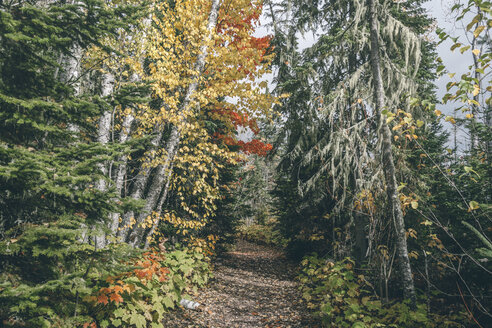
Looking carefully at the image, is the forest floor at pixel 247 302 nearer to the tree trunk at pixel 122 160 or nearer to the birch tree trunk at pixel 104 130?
the birch tree trunk at pixel 104 130

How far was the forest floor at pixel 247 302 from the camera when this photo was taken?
6.00 metres

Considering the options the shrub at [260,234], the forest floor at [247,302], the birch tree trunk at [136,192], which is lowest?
the forest floor at [247,302]

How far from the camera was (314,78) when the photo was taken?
969 cm

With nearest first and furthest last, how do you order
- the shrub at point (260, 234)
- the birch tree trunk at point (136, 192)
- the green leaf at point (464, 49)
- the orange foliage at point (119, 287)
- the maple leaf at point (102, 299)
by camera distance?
the green leaf at point (464, 49) < the maple leaf at point (102, 299) < the orange foliage at point (119, 287) < the birch tree trunk at point (136, 192) < the shrub at point (260, 234)

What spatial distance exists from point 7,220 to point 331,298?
6.66 meters

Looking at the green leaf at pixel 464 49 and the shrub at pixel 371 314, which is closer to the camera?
the green leaf at pixel 464 49

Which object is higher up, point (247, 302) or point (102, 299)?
point (102, 299)

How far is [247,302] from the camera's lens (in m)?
7.70

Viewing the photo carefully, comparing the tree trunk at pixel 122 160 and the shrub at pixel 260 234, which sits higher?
the tree trunk at pixel 122 160

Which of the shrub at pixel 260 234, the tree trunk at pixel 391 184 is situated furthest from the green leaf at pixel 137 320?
the shrub at pixel 260 234

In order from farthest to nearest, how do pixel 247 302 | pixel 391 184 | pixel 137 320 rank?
1. pixel 247 302
2. pixel 391 184
3. pixel 137 320

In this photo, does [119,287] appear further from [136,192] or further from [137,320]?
[136,192]

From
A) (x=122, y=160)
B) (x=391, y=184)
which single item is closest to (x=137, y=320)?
(x=122, y=160)

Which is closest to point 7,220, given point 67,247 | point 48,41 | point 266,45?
point 67,247
